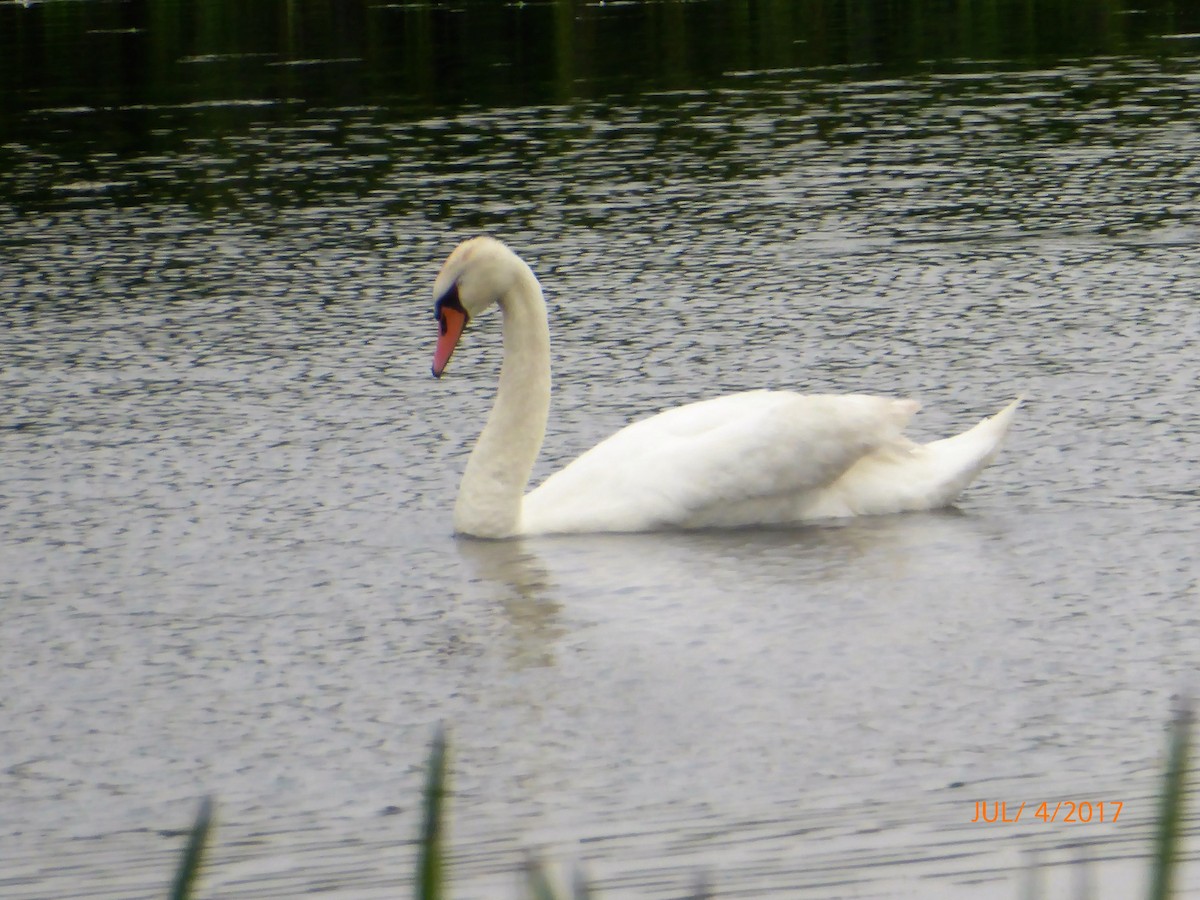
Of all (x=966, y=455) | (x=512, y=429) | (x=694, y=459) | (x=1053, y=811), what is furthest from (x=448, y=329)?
(x=1053, y=811)

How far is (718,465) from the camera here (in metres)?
8.57

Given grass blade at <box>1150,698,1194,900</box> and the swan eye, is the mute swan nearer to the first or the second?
the swan eye

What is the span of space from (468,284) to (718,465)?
54.1 inches

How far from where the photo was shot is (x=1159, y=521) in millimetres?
8359

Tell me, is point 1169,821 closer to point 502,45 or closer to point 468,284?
point 468,284

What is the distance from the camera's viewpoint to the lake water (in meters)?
5.63

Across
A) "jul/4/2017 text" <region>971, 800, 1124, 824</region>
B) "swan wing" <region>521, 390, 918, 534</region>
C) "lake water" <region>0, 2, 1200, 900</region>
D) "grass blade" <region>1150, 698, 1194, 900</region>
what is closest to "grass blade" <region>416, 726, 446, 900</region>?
"grass blade" <region>1150, 698, 1194, 900</region>

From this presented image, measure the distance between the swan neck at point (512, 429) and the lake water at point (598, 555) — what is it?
0.15 meters

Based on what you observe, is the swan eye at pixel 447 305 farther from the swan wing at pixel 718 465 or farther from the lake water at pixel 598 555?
the swan wing at pixel 718 465

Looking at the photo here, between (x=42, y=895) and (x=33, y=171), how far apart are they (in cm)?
1705

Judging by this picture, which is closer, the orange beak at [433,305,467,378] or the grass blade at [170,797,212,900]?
the grass blade at [170,797,212,900]

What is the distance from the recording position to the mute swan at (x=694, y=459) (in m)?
8.59

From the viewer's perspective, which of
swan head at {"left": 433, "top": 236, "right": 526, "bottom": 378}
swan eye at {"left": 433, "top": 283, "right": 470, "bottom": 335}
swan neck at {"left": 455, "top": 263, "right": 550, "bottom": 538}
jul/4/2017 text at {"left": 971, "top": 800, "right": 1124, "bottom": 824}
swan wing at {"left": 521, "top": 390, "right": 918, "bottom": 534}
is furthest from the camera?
swan eye at {"left": 433, "top": 283, "right": 470, "bottom": 335}

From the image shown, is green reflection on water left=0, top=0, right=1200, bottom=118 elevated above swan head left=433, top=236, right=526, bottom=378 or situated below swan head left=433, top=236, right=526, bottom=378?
above
